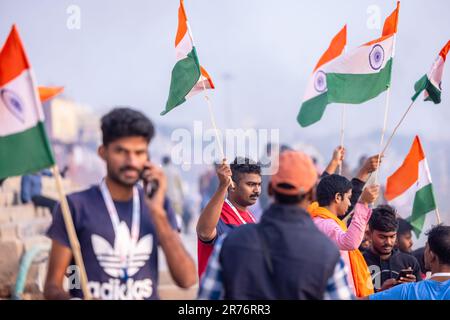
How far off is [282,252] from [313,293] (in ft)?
0.72

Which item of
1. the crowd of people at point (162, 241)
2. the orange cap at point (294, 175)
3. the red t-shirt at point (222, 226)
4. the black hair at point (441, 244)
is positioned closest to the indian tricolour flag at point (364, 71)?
the red t-shirt at point (222, 226)

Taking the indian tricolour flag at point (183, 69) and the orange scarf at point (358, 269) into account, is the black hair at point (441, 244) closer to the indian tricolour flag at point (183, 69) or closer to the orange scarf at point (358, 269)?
the orange scarf at point (358, 269)

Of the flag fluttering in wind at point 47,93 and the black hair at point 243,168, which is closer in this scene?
the flag fluttering in wind at point 47,93

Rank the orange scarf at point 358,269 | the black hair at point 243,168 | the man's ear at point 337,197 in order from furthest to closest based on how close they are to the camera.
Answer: the man's ear at point 337,197 < the black hair at point 243,168 < the orange scarf at point 358,269

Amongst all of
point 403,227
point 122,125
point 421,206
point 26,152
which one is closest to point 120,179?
point 122,125

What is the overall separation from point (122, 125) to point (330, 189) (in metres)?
2.14

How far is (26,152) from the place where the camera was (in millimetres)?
4023

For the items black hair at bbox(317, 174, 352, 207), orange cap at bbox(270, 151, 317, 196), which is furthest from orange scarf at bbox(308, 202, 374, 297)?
orange cap at bbox(270, 151, 317, 196)

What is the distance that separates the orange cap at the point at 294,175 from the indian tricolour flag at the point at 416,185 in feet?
11.8

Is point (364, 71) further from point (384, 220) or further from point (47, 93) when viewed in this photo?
point (47, 93)

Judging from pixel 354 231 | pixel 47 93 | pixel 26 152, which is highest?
pixel 47 93

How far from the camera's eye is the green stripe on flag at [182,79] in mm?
6023

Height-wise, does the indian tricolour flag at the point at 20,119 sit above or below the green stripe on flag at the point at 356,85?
below

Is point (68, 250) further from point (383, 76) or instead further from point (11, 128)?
point (383, 76)
